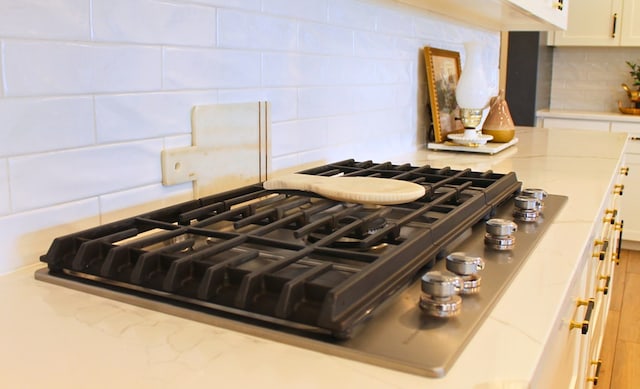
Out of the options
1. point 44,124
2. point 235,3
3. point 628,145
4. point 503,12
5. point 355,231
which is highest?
Result: point 503,12

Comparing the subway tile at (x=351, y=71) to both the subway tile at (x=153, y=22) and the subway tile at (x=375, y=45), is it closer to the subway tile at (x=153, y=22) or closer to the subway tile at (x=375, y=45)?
the subway tile at (x=375, y=45)

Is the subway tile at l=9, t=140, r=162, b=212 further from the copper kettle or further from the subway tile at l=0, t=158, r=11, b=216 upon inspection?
the copper kettle

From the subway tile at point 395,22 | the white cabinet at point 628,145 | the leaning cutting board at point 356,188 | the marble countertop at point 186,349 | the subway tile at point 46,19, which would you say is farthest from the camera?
the white cabinet at point 628,145

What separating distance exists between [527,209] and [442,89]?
3.99 ft

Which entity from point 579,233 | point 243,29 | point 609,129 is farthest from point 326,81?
point 609,129

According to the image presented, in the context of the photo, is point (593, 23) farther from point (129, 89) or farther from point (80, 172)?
point (80, 172)

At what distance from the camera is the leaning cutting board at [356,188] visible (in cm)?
108

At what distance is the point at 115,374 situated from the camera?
574mm

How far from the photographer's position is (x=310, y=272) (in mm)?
705

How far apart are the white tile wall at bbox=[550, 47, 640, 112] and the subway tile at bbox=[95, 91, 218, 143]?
4159 millimetres

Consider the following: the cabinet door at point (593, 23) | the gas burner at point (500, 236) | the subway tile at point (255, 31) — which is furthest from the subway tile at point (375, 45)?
the cabinet door at point (593, 23)

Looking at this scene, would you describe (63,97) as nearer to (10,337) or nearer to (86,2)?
(86,2)

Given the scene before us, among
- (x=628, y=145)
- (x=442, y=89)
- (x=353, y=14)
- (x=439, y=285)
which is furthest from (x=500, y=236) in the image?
(x=628, y=145)

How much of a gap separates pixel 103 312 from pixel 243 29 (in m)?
0.72
